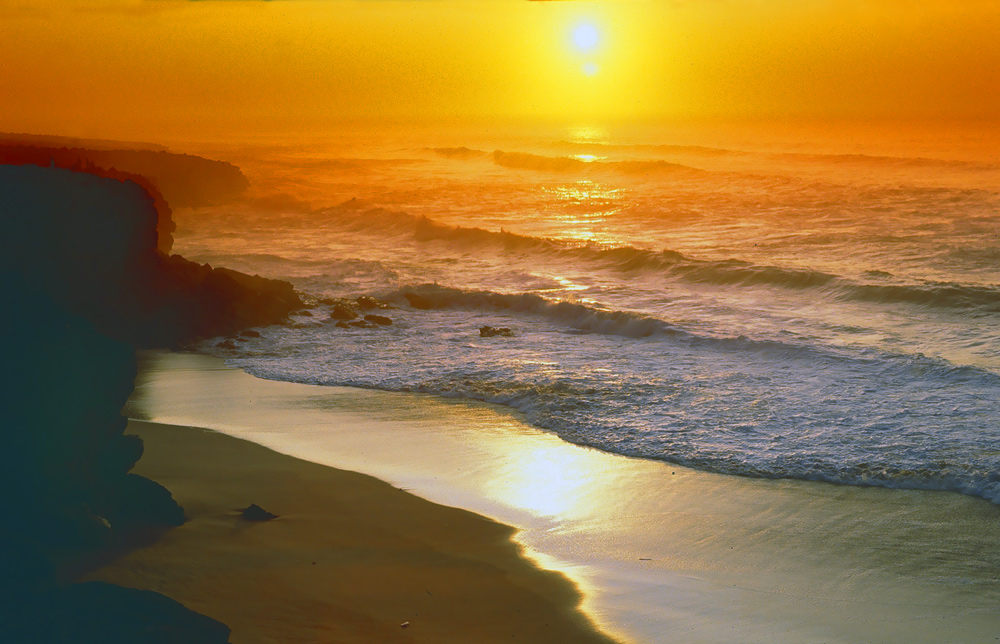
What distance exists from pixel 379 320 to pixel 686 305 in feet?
22.2

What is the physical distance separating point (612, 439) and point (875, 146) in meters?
60.3

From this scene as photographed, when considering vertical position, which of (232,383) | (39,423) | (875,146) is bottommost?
(232,383)

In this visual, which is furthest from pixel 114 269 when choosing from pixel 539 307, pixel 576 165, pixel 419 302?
pixel 576 165

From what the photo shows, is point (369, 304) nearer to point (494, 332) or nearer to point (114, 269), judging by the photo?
point (494, 332)

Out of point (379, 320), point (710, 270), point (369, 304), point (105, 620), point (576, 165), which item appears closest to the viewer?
point (105, 620)

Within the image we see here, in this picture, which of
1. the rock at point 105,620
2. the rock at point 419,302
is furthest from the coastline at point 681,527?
the rock at point 419,302

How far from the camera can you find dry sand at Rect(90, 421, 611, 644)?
5.93 metres

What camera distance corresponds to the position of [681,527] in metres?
7.99

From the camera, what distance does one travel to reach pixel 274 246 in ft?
104

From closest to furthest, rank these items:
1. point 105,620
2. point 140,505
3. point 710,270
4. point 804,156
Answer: point 105,620
point 140,505
point 710,270
point 804,156

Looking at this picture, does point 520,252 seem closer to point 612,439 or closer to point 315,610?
point 612,439

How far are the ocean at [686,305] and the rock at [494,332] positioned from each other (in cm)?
27

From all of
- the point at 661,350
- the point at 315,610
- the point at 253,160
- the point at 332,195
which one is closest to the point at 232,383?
the point at 661,350

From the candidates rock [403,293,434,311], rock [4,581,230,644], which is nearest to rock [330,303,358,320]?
rock [403,293,434,311]
